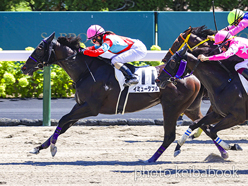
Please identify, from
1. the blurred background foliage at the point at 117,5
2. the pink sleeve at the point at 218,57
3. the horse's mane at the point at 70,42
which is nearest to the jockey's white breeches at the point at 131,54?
the horse's mane at the point at 70,42

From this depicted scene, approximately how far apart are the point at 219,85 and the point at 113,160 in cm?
164

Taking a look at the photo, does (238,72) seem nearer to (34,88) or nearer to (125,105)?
(125,105)

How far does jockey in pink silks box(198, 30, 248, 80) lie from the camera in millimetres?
4773

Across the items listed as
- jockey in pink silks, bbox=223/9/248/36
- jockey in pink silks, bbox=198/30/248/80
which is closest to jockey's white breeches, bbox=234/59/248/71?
jockey in pink silks, bbox=198/30/248/80

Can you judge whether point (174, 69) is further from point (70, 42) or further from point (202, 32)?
point (70, 42)

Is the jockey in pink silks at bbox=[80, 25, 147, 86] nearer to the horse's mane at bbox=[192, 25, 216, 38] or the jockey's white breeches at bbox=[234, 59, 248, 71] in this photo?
the horse's mane at bbox=[192, 25, 216, 38]

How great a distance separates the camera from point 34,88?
9.74 m

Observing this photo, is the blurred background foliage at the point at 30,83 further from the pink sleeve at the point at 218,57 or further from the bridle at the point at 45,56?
the pink sleeve at the point at 218,57

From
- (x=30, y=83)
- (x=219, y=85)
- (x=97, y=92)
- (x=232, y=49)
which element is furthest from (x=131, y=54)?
(x=30, y=83)

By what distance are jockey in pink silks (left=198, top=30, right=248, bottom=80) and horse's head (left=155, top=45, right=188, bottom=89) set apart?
0.22 metres

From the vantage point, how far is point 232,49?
15.7ft

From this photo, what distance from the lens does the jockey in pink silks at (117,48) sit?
533 cm

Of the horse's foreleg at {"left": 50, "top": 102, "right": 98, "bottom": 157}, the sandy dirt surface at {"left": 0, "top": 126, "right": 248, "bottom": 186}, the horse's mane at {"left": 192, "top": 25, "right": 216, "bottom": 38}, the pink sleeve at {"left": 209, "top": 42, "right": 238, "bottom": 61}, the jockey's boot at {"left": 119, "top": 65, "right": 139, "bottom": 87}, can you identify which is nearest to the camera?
the sandy dirt surface at {"left": 0, "top": 126, "right": 248, "bottom": 186}

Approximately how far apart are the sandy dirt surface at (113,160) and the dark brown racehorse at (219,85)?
0.48 m
